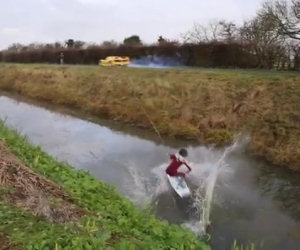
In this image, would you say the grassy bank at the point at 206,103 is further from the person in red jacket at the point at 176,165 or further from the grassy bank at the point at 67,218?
the grassy bank at the point at 67,218

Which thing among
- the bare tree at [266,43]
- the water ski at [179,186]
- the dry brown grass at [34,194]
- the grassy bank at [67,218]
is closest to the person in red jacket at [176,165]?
the water ski at [179,186]

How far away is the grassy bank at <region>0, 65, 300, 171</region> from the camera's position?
772 inches

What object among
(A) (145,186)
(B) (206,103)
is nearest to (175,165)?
(A) (145,186)

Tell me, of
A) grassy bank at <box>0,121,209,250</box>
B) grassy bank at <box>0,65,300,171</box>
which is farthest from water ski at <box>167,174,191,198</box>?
grassy bank at <box>0,65,300,171</box>

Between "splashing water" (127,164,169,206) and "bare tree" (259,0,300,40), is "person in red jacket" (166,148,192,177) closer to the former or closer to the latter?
"splashing water" (127,164,169,206)

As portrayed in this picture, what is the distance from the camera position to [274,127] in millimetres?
19828

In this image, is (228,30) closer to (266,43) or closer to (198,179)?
(266,43)

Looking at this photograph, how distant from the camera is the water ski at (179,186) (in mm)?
13414

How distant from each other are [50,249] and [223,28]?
49860 millimetres

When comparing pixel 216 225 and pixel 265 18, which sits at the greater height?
pixel 265 18

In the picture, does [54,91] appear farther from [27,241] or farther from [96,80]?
[27,241]

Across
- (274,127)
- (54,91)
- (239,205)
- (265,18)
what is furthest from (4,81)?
(239,205)

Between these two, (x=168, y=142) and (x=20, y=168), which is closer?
(x=20, y=168)

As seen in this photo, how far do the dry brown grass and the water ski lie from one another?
224 inches
